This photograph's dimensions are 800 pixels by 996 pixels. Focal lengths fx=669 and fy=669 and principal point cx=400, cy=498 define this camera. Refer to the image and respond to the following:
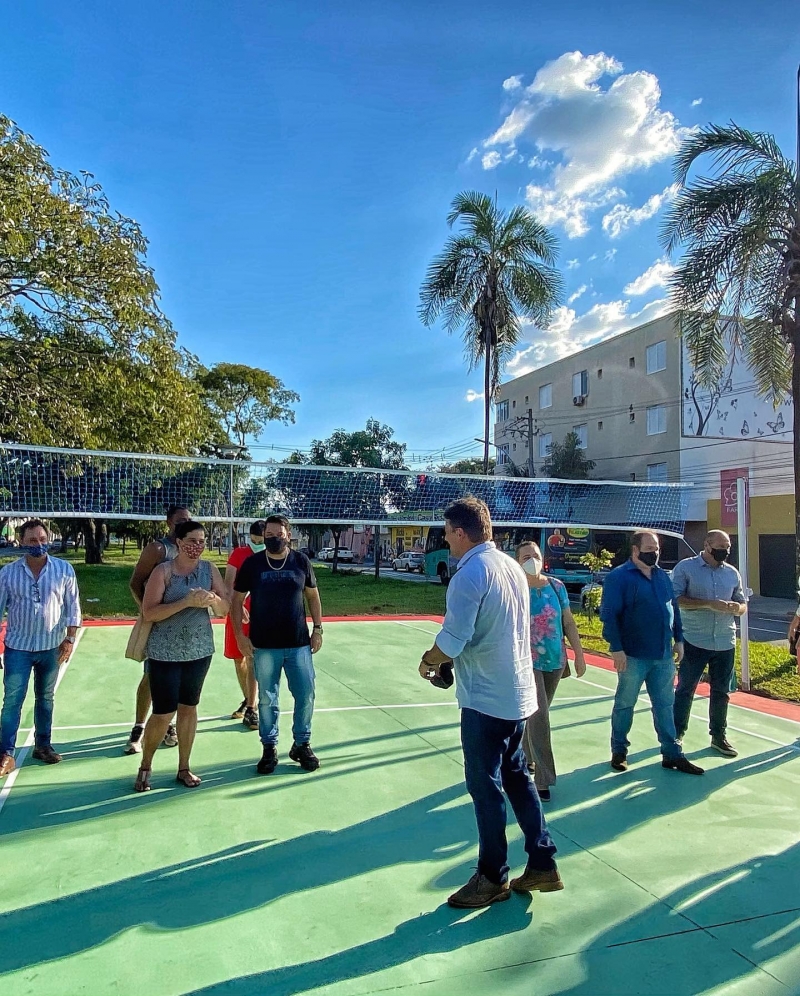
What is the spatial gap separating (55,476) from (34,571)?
7914 mm

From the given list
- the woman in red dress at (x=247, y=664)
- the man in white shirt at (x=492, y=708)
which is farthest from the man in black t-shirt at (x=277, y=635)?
the man in white shirt at (x=492, y=708)

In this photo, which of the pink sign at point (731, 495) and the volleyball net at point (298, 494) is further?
the volleyball net at point (298, 494)

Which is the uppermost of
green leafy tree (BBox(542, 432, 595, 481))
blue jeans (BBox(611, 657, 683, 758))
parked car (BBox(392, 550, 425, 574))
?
green leafy tree (BBox(542, 432, 595, 481))

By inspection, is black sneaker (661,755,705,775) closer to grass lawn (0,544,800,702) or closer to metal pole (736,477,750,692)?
metal pole (736,477,750,692)

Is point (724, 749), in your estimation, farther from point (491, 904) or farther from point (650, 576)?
point (491, 904)

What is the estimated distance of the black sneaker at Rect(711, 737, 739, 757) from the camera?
17.1 ft

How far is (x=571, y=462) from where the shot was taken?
110 feet

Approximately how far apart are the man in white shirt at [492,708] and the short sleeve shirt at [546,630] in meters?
1.34

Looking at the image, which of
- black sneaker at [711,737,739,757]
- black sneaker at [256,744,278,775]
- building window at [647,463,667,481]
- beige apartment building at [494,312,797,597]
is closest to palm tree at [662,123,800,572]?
black sneaker at [711,737,739,757]

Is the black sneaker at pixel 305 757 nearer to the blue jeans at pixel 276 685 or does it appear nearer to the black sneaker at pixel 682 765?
the blue jeans at pixel 276 685

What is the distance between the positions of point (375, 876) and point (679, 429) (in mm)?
29111

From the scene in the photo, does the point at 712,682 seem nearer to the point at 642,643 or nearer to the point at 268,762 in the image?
the point at 642,643

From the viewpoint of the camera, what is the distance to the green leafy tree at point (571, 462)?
3338 cm

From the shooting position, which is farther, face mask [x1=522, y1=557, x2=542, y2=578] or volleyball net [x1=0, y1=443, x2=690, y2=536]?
volleyball net [x1=0, y1=443, x2=690, y2=536]
